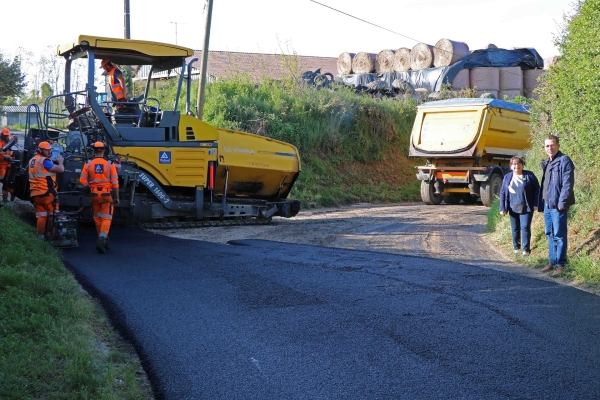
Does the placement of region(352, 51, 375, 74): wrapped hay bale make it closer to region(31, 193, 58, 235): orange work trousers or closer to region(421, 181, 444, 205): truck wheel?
region(421, 181, 444, 205): truck wheel

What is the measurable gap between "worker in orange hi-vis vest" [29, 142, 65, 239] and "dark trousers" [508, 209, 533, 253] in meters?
5.90

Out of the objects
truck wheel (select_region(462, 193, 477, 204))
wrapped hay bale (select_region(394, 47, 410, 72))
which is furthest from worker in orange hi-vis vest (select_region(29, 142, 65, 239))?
wrapped hay bale (select_region(394, 47, 410, 72))

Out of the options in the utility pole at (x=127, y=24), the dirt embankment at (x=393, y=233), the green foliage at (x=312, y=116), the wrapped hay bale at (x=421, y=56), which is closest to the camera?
the dirt embankment at (x=393, y=233)

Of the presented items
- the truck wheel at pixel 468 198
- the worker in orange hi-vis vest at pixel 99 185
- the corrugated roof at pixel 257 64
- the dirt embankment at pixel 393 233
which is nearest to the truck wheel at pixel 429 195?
the truck wheel at pixel 468 198

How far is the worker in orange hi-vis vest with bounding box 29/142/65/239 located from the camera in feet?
29.0

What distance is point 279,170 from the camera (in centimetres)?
1216

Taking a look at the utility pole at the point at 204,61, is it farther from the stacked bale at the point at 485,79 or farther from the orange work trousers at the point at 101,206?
the stacked bale at the point at 485,79

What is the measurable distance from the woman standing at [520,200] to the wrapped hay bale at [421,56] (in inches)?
572

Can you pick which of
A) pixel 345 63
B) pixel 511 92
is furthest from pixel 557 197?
pixel 345 63

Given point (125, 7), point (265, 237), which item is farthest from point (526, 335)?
point (125, 7)

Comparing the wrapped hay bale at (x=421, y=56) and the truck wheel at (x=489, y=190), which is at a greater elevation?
the wrapped hay bale at (x=421, y=56)

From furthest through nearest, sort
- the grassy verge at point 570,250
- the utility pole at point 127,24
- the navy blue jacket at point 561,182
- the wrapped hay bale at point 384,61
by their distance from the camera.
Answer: the wrapped hay bale at point 384,61
the utility pole at point 127,24
the navy blue jacket at point 561,182
the grassy verge at point 570,250

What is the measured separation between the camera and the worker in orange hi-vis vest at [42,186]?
348 inches

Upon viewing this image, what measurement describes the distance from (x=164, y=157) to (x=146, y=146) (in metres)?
0.32
